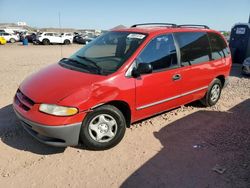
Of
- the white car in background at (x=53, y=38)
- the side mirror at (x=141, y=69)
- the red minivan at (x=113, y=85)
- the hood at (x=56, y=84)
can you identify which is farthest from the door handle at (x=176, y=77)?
the white car in background at (x=53, y=38)

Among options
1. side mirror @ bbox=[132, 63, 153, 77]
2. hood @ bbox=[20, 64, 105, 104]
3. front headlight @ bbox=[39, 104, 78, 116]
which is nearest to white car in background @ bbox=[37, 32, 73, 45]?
hood @ bbox=[20, 64, 105, 104]

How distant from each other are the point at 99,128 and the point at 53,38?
31.7 m

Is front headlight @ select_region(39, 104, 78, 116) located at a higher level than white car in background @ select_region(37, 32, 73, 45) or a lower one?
higher

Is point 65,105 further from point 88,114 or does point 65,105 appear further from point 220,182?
point 220,182

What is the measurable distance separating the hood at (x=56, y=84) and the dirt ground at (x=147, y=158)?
2.77 ft

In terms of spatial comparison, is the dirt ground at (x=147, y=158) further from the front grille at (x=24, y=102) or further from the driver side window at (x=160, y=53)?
the driver side window at (x=160, y=53)

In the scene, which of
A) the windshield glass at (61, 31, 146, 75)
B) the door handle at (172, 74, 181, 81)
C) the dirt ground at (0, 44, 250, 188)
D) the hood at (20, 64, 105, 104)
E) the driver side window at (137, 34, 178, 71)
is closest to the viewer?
the dirt ground at (0, 44, 250, 188)

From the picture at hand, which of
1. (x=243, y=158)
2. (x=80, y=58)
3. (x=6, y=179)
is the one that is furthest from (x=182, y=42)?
(x=6, y=179)

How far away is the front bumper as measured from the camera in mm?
3465

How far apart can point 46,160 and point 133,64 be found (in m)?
1.90

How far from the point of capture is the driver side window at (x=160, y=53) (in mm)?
4258

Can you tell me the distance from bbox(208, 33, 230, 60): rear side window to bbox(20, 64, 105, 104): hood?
289 cm

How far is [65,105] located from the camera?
346 centimetres

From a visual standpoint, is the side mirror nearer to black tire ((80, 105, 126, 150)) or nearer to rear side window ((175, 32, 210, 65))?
black tire ((80, 105, 126, 150))
